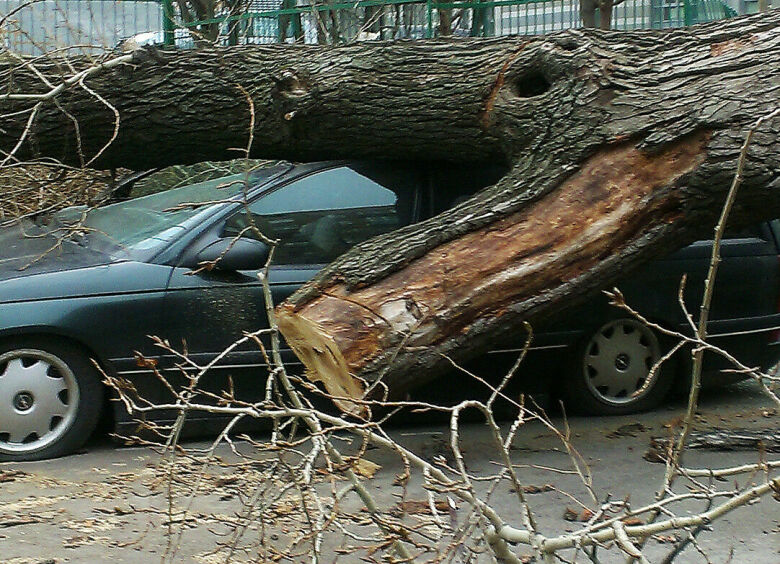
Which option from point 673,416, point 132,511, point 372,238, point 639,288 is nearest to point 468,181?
point 372,238

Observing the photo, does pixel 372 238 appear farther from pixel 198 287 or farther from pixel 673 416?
pixel 673 416

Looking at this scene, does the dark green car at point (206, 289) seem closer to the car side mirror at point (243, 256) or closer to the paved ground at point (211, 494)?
the car side mirror at point (243, 256)

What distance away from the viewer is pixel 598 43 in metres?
5.72

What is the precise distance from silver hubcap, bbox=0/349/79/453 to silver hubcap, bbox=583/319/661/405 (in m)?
2.88

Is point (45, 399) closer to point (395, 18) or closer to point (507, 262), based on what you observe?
point (507, 262)

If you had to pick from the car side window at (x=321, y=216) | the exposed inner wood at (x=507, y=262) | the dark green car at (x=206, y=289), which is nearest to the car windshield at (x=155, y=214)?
the dark green car at (x=206, y=289)

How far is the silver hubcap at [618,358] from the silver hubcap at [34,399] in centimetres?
288

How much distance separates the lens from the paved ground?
453 cm

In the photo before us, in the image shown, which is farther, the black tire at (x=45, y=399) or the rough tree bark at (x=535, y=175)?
the black tire at (x=45, y=399)

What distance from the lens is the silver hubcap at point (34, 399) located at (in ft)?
18.6

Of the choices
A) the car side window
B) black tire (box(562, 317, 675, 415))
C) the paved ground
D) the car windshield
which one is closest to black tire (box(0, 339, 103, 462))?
the paved ground

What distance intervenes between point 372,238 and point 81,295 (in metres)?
1.49

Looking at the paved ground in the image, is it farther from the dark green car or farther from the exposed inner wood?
the exposed inner wood

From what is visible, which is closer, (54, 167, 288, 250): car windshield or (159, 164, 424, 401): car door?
(159, 164, 424, 401): car door
